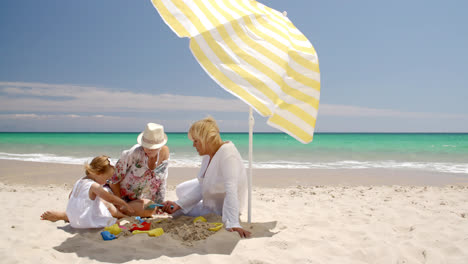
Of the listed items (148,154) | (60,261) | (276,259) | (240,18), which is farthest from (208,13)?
(60,261)

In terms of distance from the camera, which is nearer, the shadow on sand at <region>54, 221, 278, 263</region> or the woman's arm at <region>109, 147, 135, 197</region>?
the shadow on sand at <region>54, 221, 278, 263</region>

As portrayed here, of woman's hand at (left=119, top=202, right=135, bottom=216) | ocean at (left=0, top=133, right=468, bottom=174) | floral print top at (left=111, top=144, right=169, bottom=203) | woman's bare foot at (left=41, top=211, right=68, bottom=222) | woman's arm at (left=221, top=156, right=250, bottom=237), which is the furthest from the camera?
ocean at (left=0, top=133, right=468, bottom=174)

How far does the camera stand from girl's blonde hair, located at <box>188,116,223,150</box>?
331cm

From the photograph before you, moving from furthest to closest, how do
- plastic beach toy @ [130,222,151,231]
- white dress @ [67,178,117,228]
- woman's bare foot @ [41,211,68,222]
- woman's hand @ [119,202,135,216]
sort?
woman's hand @ [119,202,135,216], woman's bare foot @ [41,211,68,222], white dress @ [67,178,117,228], plastic beach toy @ [130,222,151,231]

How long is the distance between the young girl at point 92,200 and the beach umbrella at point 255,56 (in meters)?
1.89

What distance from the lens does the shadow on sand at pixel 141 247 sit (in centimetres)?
266

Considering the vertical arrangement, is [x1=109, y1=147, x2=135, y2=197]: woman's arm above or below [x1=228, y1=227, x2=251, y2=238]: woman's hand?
above

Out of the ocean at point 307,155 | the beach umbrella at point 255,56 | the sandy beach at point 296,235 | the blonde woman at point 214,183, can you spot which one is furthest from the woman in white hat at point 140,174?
the ocean at point 307,155

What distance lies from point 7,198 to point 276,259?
15.9ft

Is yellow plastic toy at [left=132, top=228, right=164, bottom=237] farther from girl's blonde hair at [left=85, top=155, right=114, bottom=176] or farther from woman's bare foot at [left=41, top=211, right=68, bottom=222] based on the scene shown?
woman's bare foot at [left=41, top=211, right=68, bottom=222]

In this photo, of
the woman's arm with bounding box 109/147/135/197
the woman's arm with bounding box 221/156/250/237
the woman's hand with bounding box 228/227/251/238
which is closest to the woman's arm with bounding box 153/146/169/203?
the woman's arm with bounding box 109/147/135/197

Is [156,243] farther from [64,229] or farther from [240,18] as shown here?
[240,18]

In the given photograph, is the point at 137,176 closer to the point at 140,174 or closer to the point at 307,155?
the point at 140,174

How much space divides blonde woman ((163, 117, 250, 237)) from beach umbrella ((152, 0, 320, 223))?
77 cm
